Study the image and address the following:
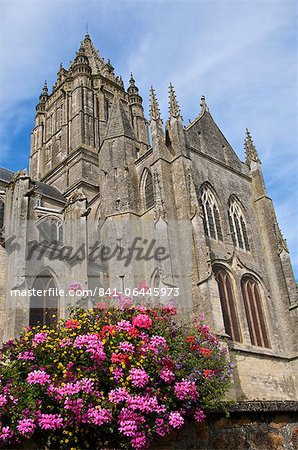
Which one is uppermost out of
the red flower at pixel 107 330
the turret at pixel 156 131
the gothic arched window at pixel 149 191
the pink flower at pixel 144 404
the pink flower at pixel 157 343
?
the turret at pixel 156 131

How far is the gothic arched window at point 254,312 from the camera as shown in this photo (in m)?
18.8

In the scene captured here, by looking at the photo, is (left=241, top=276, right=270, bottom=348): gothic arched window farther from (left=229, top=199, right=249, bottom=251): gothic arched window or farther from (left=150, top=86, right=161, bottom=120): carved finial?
(left=150, top=86, right=161, bottom=120): carved finial

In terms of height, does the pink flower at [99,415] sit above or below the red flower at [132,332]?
→ below

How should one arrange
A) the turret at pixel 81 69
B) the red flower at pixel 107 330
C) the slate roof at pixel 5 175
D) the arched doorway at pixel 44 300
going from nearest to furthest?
the red flower at pixel 107 330 < the arched doorway at pixel 44 300 < the slate roof at pixel 5 175 < the turret at pixel 81 69

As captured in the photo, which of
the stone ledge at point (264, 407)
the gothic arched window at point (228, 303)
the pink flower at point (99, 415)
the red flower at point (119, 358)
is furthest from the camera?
the gothic arched window at point (228, 303)

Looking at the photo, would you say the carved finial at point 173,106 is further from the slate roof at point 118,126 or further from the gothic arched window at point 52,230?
the gothic arched window at point 52,230

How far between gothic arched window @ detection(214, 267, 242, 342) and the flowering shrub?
430 inches

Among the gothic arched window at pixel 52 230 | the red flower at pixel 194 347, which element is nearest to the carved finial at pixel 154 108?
the gothic arched window at pixel 52 230

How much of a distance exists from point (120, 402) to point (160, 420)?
642 mm

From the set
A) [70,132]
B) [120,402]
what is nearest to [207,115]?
[70,132]

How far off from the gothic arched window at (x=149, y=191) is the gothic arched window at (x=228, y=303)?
14.8ft

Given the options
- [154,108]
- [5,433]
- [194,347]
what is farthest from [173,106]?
[5,433]

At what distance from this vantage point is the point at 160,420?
5156 mm

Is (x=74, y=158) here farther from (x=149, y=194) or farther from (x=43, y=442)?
(x=43, y=442)
